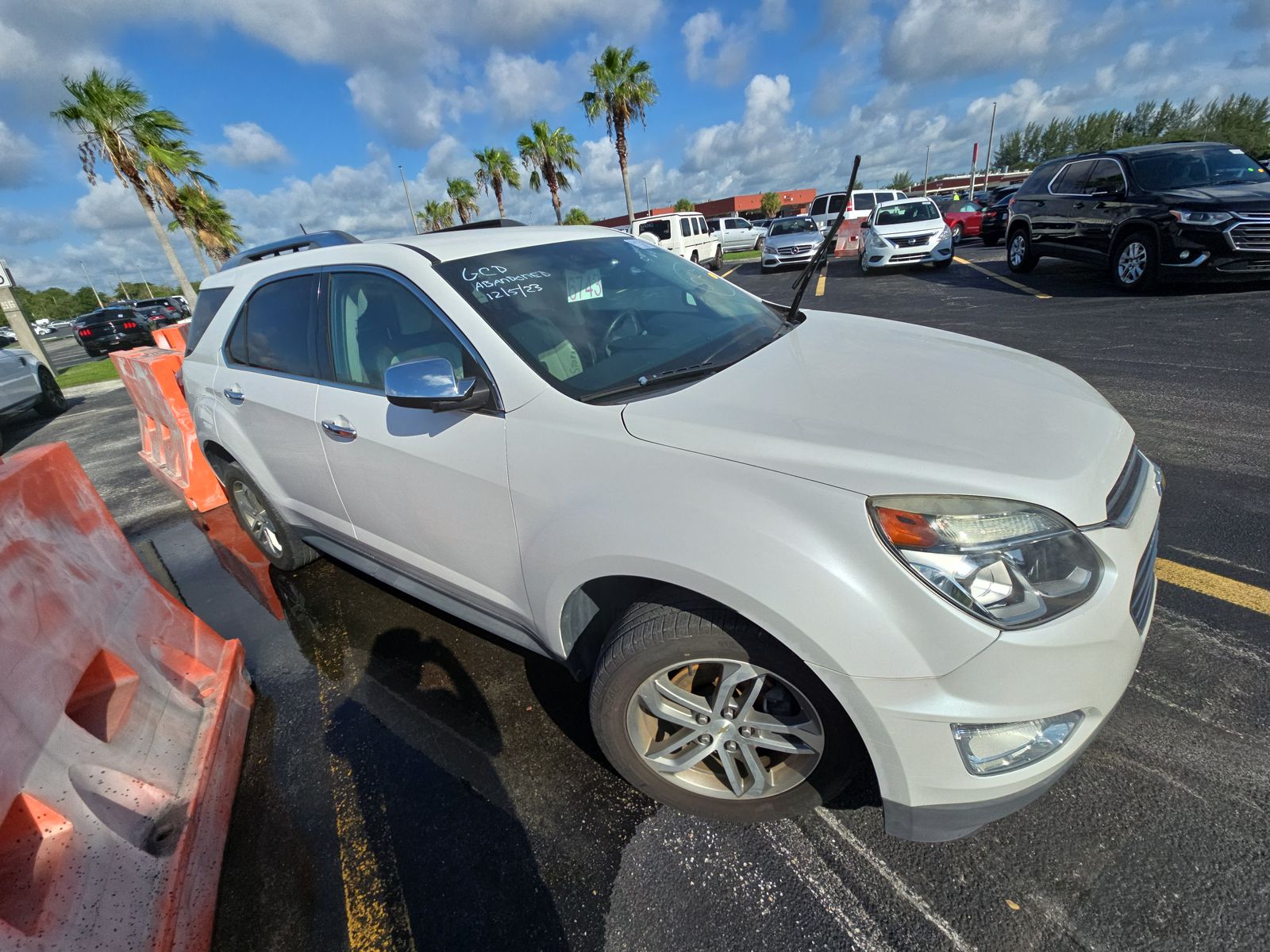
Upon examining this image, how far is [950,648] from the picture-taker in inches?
51.0

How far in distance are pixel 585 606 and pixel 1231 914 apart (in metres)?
1.79

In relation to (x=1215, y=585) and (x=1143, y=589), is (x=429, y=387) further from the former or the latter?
(x=1215, y=585)

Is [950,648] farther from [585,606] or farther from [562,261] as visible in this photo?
[562,261]

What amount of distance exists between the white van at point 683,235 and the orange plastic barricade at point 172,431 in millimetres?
13922

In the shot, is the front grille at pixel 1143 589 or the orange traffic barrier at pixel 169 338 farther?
the orange traffic barrier at pixel 169 338

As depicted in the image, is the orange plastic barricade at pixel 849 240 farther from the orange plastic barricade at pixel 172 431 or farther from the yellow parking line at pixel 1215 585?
the orange plastic barricade at pixel 172 431

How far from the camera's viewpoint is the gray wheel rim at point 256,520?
139 inches

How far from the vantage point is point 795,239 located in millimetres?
16469

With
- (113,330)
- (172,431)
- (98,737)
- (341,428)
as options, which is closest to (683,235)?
(172,431)

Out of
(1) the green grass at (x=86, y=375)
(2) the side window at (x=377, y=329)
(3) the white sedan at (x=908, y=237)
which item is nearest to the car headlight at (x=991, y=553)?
(2) the side window at (x=377, y=329)

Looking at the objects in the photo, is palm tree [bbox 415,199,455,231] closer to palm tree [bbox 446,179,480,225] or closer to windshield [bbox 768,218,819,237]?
palm tree [bbox 446,179,480,225]

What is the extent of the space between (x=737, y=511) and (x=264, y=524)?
11.0ft

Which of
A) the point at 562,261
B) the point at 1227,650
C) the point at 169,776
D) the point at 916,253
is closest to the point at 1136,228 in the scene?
the point at 916,253

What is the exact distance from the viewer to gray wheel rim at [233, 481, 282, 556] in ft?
11.6
